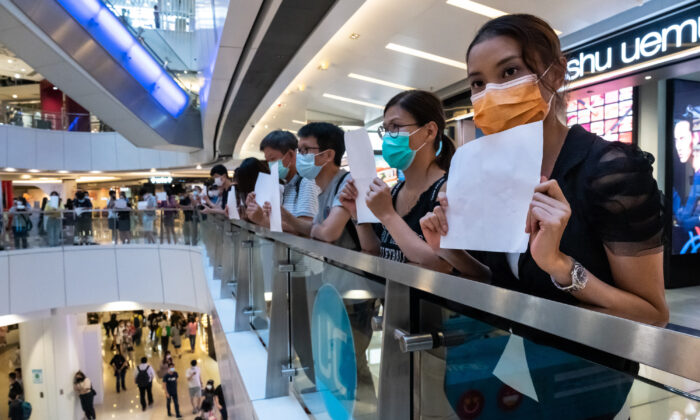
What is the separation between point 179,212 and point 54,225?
363 centimetres

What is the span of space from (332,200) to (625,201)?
1.96 metres

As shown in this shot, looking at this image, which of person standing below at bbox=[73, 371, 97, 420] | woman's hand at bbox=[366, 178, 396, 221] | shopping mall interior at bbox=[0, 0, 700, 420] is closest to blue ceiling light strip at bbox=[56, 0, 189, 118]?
shopping mall interior at bbox=[0, 0, 700, 420]

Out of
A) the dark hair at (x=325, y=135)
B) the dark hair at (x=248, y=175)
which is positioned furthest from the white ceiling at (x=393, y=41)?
the dark hair at (x=325, y=135)

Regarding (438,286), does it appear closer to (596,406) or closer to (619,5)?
(596,406)

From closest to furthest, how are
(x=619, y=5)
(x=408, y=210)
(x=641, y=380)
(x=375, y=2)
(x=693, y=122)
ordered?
(x=641, y=380), (x=408, y=210), (x=619, y=5), (x=375, y=2), (x=693, y=122)

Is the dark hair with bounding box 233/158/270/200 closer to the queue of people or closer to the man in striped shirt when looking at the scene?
the man in striped shirt

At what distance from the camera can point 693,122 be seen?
544cm

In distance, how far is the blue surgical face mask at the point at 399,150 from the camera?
2033 mm

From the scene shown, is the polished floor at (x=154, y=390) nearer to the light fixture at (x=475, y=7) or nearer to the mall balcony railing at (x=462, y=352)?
the light fixture at (x=475, y=7)

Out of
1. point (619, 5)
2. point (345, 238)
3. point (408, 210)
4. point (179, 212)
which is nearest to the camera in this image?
point (408, 210)

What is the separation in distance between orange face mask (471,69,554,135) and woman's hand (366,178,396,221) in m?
0.48

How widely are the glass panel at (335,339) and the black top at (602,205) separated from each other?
19.7 inches

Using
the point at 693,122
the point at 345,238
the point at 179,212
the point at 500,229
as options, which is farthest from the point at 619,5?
the point at 179,212

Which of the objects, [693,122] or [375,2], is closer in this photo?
[375,2]
